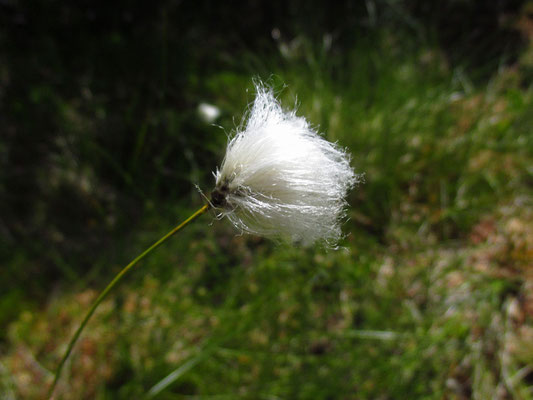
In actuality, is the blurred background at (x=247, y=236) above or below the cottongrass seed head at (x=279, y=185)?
above

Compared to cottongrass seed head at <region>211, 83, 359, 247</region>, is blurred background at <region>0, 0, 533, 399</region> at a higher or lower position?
higher

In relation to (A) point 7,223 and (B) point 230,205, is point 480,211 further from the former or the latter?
(A) point 7,223

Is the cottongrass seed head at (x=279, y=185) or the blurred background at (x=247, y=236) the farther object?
the blurred background at (x=247, y=236)

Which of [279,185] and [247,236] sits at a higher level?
[247,236]

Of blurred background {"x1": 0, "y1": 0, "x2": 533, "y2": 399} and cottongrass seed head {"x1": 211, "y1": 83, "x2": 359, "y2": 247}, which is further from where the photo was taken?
blurred background {"x1": 0, "y1": 0, "x2": 533, "y2": 399}

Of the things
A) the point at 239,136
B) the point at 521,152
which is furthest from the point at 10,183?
the point at 521,152
